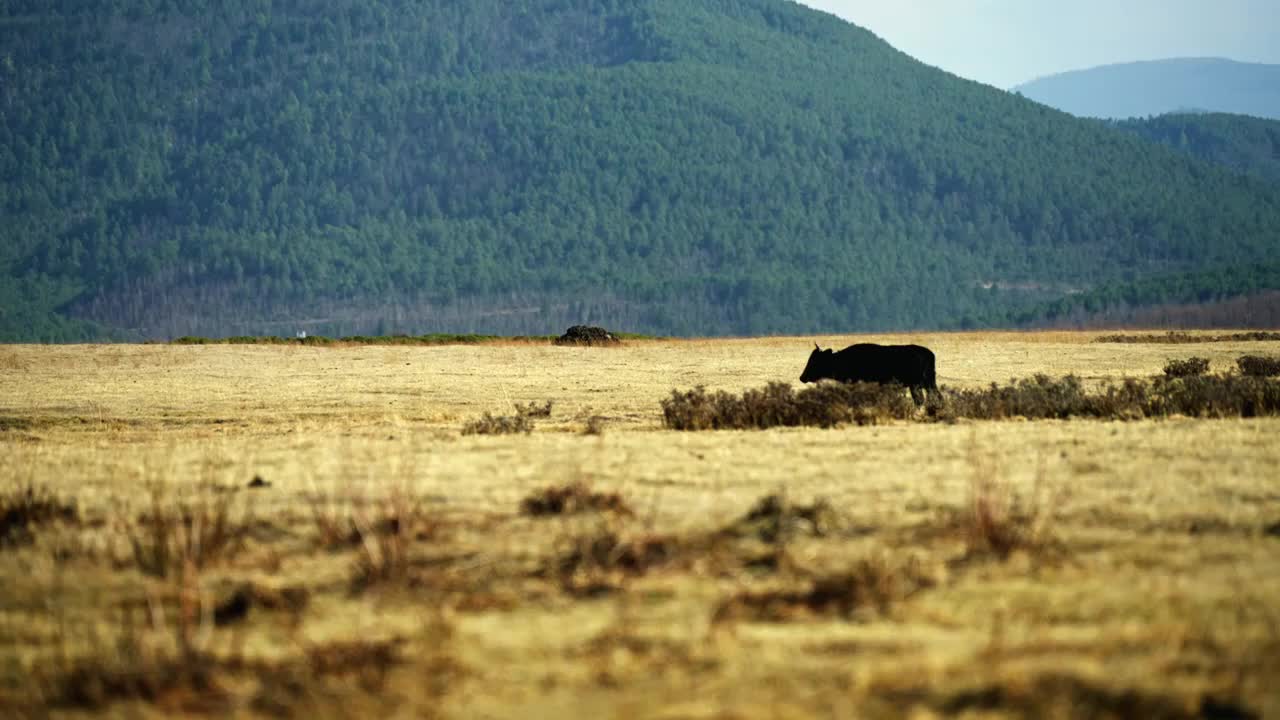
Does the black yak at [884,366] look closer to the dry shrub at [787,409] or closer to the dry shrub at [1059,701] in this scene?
the dry shrub at [787,409]

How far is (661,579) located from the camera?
26.2ft

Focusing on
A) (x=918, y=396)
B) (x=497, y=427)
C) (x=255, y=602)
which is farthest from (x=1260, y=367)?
(x=255, y=602)

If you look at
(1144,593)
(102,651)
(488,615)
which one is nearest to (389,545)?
(488,615)

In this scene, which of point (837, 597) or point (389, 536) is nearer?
point (837, 597)

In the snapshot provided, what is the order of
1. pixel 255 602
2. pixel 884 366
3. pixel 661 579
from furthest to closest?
pixel 884 366 → pixel 661 579 → pixel 255 602

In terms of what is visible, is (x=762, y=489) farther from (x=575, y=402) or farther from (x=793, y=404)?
(x=575, y=402)

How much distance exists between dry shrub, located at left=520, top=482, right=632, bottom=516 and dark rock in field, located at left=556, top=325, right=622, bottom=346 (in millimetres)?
47475

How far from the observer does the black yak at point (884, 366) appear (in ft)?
73.4

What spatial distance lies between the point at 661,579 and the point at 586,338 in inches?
1985

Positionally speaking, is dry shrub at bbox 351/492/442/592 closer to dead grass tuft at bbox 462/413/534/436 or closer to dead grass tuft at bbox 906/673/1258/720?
dead grass tuft at bbox 906/673/1258/720

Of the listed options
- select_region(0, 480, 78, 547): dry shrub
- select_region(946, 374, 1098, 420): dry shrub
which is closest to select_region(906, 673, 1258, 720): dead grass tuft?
select_region(0, 480, 78, 547): dry shrub

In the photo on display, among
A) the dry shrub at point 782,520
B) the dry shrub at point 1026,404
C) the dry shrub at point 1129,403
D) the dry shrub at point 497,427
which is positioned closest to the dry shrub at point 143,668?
the dry shrub at point 782,520

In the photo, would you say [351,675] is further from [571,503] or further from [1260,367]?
[1260,367]

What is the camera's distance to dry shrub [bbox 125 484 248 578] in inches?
324
